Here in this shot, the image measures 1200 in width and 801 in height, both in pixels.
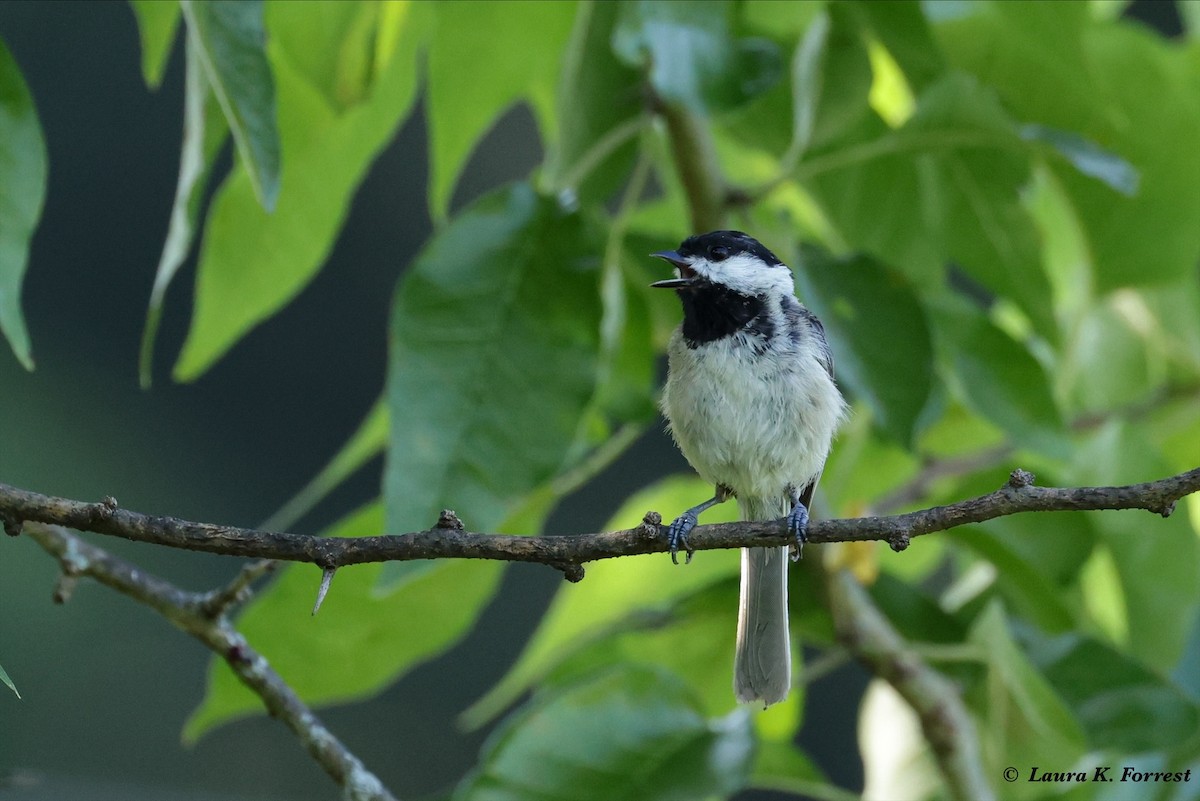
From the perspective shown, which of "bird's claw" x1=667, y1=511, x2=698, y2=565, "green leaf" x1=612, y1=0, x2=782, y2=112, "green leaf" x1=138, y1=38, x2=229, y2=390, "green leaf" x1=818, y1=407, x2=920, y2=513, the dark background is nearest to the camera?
"bird's claw" x1=667, y1=511, x2=698, y2=565

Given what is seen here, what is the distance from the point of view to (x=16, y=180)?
1563 mm

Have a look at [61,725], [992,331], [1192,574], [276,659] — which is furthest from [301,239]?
[61,725]

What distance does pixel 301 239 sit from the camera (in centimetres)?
217

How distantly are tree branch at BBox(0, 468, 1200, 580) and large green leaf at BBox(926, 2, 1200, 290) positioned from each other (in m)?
0.99

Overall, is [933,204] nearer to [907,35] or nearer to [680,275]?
[907,35]

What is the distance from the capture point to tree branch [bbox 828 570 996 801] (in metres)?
2.13

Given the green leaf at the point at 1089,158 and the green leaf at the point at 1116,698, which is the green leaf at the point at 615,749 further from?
the green leaf at the point at 1089,158

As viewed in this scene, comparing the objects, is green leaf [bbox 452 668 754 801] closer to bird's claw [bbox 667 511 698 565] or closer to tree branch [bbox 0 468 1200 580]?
bird's claw [bbox 667 511 698 565]

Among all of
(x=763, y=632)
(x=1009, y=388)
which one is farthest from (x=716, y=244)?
(x=763, y=632)

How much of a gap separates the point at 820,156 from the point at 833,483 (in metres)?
0.65

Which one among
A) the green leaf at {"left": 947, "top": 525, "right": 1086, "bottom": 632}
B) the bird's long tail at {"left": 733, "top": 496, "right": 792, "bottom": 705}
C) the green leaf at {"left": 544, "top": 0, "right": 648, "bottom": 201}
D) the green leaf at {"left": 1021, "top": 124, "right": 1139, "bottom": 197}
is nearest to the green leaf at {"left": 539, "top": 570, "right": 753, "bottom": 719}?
the bird's long tail at {"left": 733, "top": 496, "right": 792, "bottom": 705}

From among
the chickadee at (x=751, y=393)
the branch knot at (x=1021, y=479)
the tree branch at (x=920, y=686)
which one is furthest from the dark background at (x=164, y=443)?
the branch knot at (x=1021, y=479)

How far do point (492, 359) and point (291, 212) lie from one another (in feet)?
1.59

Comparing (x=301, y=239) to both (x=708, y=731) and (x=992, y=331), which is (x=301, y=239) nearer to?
(x=708, y=731)
